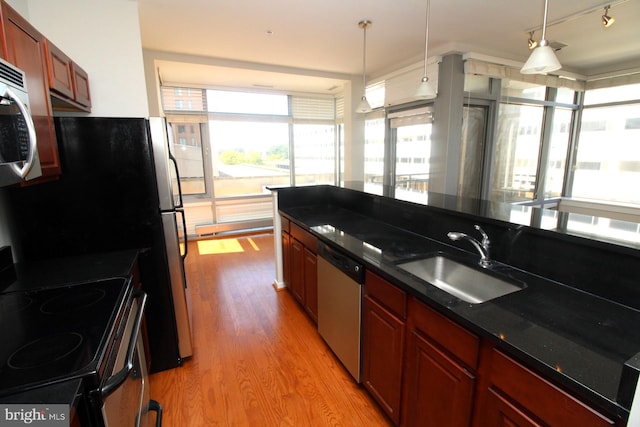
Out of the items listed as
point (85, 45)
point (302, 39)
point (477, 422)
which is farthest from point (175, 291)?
point (302, 39)

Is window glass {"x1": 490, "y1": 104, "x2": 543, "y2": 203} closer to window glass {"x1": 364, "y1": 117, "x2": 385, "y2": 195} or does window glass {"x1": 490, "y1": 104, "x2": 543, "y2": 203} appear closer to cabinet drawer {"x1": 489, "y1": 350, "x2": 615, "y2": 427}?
window glass {"x1": 364, "y1": 117, "x2": 385, "y2": 195}

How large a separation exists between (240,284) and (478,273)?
2.81 meters

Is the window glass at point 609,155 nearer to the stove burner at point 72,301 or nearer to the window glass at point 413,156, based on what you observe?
the window glass at point 413,156

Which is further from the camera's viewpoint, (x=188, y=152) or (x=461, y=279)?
(x=188, y=152)

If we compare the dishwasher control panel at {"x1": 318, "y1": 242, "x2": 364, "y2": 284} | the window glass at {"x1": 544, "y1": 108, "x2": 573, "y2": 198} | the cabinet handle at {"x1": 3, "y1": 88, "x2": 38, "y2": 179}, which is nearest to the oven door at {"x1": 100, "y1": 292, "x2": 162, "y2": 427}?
the cabinet handle at {"x1": 3, "y1": 88, "x2": 38, "y2": 179}

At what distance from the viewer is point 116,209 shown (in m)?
2.00

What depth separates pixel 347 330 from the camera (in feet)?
6.55

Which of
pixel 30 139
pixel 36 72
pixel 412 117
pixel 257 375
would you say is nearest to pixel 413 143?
pixel 412 117

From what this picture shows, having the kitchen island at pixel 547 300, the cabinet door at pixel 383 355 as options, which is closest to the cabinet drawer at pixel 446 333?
the kitchen island at pixel 547 300

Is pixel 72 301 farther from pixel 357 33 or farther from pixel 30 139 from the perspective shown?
pixel 357 33

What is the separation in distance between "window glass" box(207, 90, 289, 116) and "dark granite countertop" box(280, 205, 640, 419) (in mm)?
4903

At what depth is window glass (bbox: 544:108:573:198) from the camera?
4996 millimetres

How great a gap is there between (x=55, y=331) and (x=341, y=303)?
1.47 meters

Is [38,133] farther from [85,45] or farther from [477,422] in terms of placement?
[477,422]
